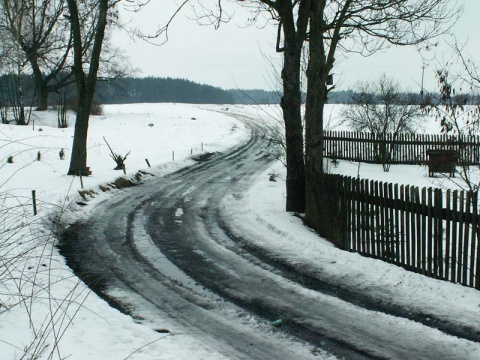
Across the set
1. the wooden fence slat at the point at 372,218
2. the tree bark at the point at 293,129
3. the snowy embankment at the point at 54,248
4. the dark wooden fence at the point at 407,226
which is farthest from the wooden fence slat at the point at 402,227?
the tree bark at the point at 293,129

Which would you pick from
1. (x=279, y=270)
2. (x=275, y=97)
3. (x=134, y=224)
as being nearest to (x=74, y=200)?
(x=134, y=224)

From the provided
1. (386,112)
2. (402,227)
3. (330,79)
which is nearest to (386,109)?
(386,112)

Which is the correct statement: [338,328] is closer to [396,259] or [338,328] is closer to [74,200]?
[396,259]

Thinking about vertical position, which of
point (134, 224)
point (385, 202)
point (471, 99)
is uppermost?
point (471, 99)

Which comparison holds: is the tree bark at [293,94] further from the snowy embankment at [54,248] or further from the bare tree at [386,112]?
the bare tree at [386,112]

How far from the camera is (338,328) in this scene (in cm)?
591

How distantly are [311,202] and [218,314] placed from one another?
5.55 metres

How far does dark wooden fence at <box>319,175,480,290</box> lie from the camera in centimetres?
716

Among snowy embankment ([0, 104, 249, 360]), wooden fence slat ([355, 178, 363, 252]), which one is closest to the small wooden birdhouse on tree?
wooden fence slat ([355, 178, 363, 252])

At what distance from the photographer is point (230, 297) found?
714 centimetres

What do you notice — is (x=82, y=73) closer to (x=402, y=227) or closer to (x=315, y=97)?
(x=315, y=97)

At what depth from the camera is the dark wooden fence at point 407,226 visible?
282 inches

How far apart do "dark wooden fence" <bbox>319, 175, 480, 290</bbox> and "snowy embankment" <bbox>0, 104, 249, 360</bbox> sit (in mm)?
4116

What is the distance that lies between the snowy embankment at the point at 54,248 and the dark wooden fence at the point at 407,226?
412 centimetres
